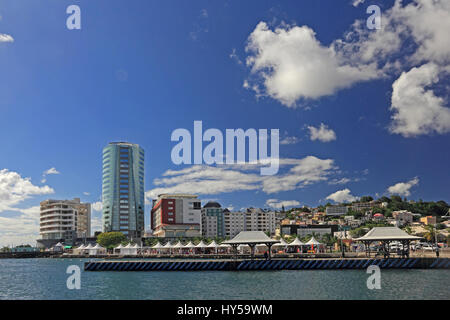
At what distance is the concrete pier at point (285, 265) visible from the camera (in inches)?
2409

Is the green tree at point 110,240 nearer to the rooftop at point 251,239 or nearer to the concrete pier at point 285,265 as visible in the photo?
the concrete pier at point 285,265

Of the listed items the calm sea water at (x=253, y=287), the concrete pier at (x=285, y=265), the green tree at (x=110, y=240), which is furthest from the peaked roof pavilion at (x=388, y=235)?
the green tree at (x=110, y=240)

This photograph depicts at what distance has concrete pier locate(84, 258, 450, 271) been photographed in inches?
2409

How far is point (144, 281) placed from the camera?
53000mm

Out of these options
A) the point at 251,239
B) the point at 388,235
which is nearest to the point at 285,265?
the point at 251,239

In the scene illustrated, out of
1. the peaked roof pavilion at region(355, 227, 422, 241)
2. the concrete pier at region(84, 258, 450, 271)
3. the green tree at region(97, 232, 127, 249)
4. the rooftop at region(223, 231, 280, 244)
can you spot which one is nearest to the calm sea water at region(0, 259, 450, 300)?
the concrete pier at region(84, 258, 450, 271)

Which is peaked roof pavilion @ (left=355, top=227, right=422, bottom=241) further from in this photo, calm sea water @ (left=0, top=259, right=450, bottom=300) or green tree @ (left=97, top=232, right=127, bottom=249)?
green tree @ (left=97, top=232, right=127, bottom=249)

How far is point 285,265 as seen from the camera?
6444 cm

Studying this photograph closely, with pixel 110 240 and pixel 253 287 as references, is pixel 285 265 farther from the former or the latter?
pixel 110 240

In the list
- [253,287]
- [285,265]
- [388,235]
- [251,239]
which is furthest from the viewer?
[251,239]

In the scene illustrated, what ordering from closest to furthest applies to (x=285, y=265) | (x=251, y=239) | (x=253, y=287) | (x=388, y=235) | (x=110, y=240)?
(x=253, y=287)
(x=388, y=235)
(x=285, y=265)
(x=251, y=239)
(x=110, y=240)
